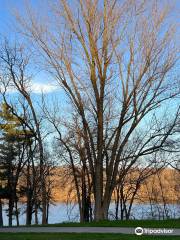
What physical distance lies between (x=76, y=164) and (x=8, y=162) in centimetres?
870

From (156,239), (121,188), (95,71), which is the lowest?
(156,239)

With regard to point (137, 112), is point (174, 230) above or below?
below

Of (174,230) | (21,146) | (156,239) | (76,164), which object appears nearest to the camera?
(156,239)

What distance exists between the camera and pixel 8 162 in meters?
39.7

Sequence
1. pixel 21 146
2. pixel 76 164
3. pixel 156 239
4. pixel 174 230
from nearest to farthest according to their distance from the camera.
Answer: pixel 156 239
pixel 174 230
pixel 76 164
pixel 21 146

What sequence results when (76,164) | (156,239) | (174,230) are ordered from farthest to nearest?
(76,164) < (174,230) < (156,239)

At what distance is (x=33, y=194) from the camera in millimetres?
35969

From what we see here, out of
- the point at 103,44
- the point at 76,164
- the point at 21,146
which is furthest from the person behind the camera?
the point at 21,146

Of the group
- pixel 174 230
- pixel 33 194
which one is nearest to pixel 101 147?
pixel 174 230

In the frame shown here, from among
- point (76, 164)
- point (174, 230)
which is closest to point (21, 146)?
point (76, 164)

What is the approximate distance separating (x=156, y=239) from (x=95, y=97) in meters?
12.7

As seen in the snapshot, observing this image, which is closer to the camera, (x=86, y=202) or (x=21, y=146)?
(x=86, y=202)

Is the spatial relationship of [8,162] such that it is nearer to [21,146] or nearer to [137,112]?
[21,146]

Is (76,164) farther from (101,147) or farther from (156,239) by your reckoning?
(156,239)
